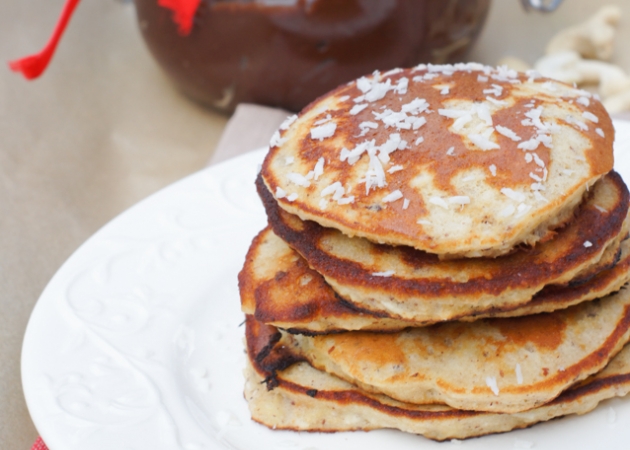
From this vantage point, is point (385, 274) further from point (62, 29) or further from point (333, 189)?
point (62, 29)

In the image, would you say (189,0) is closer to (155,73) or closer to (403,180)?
(155,73)

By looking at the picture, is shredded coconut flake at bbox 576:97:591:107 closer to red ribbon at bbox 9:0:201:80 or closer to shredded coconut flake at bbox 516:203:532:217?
shredded coconut flake at bbox 516:203:532:217

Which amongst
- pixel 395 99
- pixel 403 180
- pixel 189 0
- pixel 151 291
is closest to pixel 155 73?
pixel 189 0

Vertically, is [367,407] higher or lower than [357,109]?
lower

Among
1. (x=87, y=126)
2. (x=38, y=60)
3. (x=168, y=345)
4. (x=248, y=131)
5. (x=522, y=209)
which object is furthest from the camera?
(x=87, y=126)

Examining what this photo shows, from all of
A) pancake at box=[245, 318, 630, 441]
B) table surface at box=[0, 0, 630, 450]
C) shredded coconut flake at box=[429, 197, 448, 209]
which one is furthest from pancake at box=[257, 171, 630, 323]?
table surface at box=[0, 0, 630, 450]

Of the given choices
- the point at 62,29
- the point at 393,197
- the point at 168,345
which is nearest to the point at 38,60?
the point at 62,29
